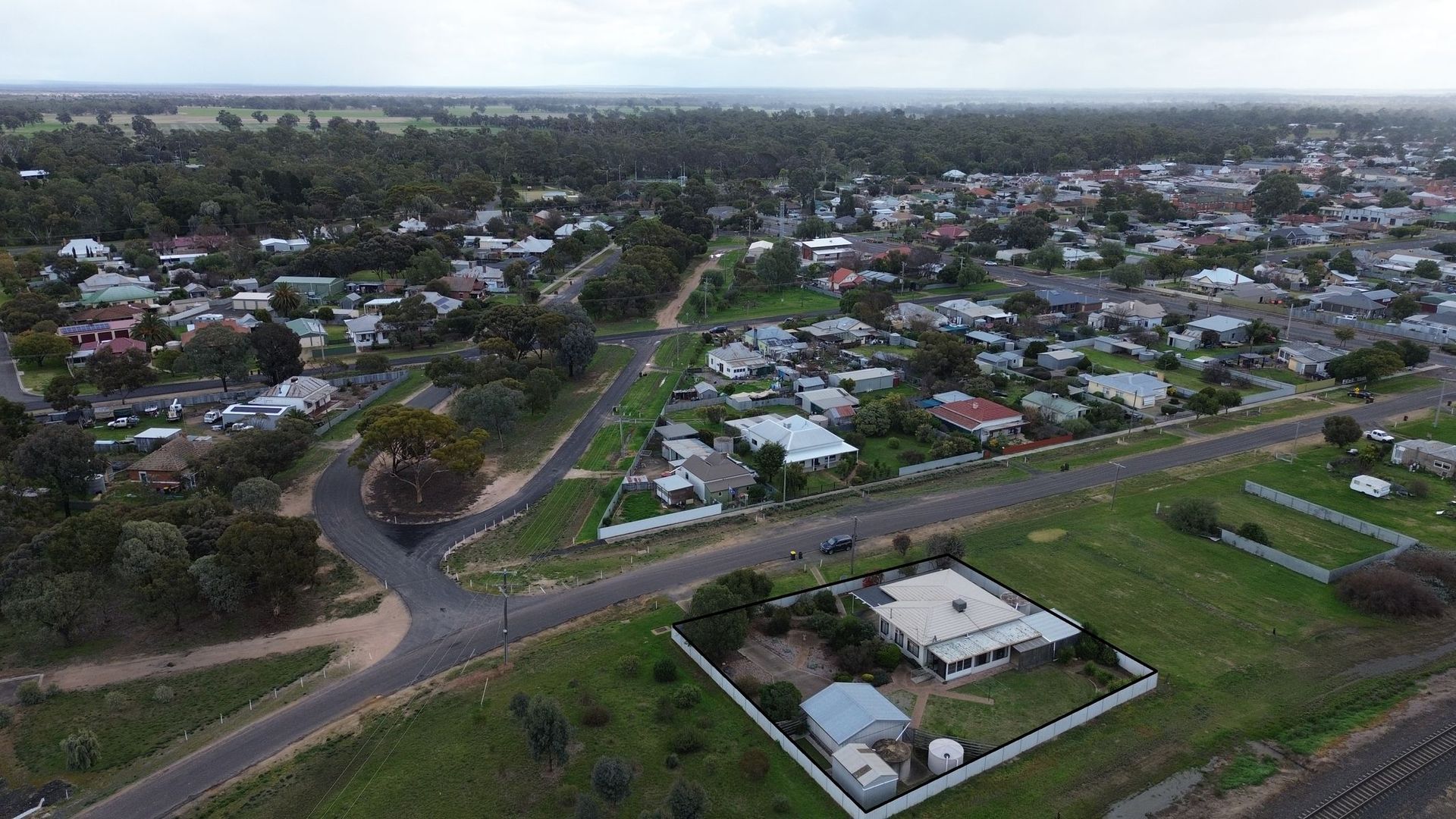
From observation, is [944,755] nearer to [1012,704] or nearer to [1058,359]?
[1012,704]

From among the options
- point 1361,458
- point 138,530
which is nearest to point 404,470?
point 138,530

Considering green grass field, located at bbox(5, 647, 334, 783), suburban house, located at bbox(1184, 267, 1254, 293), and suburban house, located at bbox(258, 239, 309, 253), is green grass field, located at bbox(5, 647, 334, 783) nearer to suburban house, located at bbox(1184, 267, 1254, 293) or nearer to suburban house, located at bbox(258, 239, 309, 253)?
suburban house, located at bbox(258, 239, 309, 253)

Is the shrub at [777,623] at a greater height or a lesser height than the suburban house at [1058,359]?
lesser

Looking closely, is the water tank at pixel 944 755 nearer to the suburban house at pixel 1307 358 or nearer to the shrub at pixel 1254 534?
the shrub at pixel 1254 534

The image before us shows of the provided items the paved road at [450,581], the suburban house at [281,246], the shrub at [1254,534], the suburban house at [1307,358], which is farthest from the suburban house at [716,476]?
the suburban house at [281,246]

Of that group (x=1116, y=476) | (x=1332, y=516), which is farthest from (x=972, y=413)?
(x=1332, y=516)

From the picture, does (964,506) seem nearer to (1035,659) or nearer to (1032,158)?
(1035,659)

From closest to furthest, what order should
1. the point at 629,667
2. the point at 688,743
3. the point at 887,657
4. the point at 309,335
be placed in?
the point at 688,743 → the point at 629,667 → the point at 887,657 → the point at 309,335

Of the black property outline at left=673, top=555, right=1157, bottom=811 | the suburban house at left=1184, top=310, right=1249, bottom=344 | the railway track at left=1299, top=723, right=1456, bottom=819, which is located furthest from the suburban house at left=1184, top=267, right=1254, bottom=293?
the railway track at left=1299, top=723, right=1456, bottom=819
